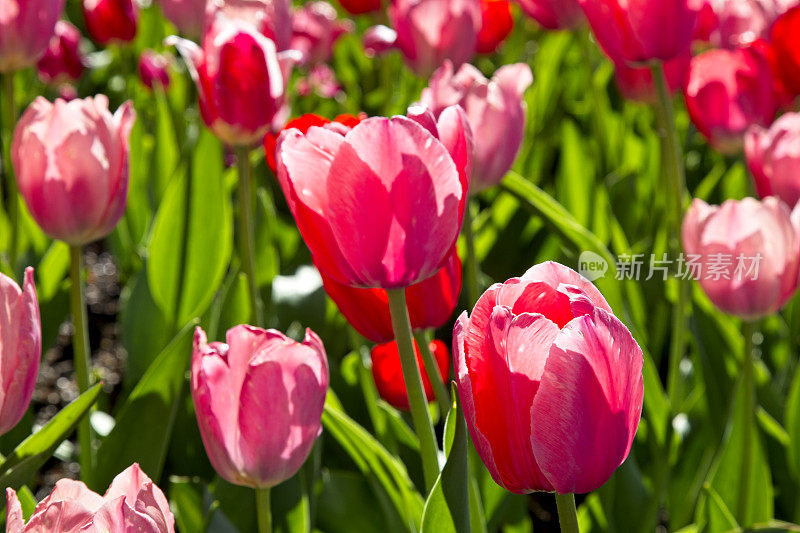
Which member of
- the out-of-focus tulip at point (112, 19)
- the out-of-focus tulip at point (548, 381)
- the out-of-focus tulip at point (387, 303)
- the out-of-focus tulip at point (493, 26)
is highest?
the out-of-focus tulip at point (548, 381)

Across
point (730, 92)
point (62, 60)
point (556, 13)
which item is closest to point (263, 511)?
point (730, 92)

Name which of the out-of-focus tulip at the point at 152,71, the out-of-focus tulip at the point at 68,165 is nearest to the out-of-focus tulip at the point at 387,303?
the out-of-focus tulip at the point at 68,165

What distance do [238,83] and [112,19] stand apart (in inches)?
47.6

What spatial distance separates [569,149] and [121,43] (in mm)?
1043

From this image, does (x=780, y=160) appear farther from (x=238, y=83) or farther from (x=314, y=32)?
(x=314, y=32)

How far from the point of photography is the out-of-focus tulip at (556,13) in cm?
169

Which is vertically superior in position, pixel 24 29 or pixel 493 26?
pixel 24 29

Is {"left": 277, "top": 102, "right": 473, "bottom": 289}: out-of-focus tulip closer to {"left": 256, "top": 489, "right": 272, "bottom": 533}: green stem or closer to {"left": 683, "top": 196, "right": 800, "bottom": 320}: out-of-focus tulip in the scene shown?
{"left": 256, "top": 489, "right": 272, "bottom": 533}: green stem

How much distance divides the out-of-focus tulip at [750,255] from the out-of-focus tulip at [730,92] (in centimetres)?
44

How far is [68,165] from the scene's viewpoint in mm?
872

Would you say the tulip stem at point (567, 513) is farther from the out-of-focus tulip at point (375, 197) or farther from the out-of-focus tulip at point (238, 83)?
the out-of-focus tulip at point (238, 83)

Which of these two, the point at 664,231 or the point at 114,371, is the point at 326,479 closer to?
the point at 664,231

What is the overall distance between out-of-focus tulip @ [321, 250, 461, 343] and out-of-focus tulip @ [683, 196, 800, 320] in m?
0.28

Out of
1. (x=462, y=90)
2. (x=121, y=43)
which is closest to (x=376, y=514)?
(x=462, y=90)
